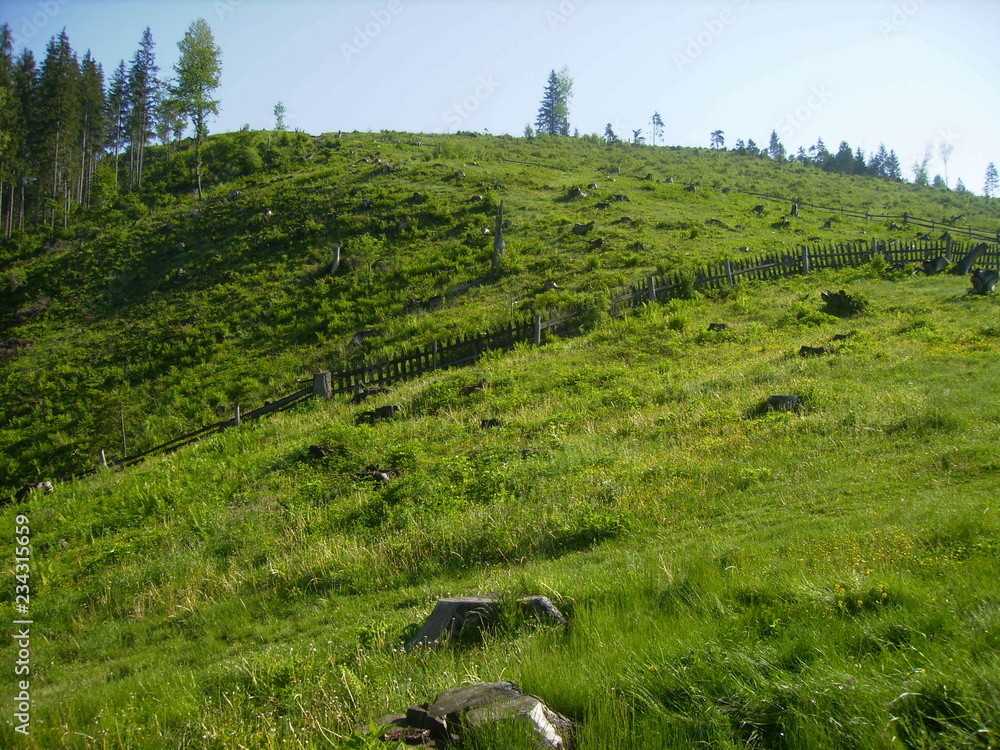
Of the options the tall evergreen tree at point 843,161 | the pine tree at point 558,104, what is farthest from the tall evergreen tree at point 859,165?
the pine tree at point 558,104

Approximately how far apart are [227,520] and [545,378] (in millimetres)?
7988

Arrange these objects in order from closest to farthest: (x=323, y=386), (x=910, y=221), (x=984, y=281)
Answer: (x=323, y=386) → (x=984, y=281) → (x=910, y=221)

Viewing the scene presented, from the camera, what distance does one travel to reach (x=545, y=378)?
1519 cm

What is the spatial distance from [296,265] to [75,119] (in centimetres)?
4102

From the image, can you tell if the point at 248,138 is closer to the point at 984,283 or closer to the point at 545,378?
the point at 545,378

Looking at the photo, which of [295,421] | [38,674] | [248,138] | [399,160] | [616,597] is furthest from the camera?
[248,138]

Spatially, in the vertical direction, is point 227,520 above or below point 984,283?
below

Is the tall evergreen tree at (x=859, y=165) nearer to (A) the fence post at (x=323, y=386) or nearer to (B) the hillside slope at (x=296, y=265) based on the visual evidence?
(B) the hillside slope at (x=296, y=265)

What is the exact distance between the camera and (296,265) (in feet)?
109

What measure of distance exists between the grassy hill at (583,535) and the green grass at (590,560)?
0.03 meters

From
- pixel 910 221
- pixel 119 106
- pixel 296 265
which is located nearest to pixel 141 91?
pixel 119 106

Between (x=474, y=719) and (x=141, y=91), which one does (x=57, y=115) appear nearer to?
(x=141, y=91)

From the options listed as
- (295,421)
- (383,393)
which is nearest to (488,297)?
(383,393)

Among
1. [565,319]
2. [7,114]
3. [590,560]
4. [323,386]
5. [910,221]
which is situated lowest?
[590,560]
